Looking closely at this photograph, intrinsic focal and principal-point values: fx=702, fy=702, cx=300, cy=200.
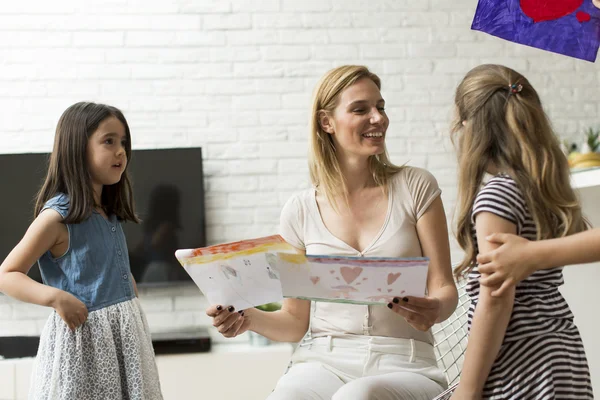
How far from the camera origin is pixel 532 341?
4.01 ft

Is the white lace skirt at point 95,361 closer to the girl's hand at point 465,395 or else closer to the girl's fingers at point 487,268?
the girl's hand at point 465,395

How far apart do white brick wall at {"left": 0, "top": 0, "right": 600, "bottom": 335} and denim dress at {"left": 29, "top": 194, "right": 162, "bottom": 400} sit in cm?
181

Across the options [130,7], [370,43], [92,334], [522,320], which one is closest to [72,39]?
[130,7]

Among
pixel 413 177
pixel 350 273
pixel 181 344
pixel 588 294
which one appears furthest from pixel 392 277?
pixel 181 344

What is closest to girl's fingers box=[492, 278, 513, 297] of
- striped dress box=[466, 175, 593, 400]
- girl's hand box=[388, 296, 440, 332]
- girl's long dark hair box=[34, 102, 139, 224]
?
striped dress box=[466, 175, 593, 400]

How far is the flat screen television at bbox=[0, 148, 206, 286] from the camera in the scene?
11.6 ft

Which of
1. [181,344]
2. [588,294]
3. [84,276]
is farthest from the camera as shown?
[181,344]

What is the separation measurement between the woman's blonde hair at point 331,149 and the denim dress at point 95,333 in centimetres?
60

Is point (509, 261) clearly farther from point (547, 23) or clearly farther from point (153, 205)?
point (153, 205)

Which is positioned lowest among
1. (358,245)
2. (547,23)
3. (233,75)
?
(358,245)

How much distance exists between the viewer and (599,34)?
4.55 ft

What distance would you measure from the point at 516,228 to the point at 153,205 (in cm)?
262

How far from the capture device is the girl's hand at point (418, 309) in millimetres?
1370

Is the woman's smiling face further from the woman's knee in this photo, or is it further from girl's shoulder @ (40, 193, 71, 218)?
girl's shoulder @ (40, 193, 71, 218)
